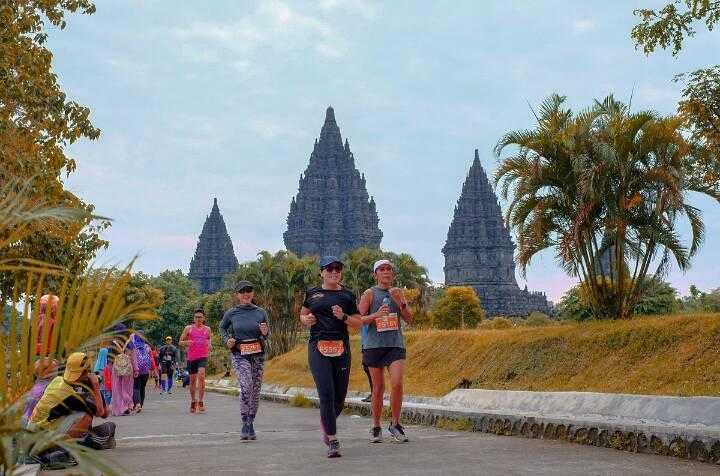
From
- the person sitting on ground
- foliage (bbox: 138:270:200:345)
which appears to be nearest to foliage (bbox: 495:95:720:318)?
the person sitting on ground

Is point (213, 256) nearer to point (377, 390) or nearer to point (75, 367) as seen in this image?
point (377, 390)

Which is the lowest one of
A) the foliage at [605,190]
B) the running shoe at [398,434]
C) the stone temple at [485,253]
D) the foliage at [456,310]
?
the running shoe at [398,434]

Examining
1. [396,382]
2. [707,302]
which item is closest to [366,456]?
[396,382]

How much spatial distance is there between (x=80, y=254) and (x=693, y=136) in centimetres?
1161

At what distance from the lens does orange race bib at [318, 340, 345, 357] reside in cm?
891

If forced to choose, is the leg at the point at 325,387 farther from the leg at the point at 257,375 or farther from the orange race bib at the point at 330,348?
the leg at the point at 257,375

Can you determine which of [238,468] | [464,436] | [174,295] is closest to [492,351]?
[464,436]

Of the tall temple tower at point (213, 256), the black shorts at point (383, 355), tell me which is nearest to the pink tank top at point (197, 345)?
the black shorts at point (383, 355)

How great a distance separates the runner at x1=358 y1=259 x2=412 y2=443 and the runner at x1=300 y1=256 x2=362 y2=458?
64 cm

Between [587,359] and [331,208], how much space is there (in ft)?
479

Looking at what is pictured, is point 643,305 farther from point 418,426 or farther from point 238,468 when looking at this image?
point 238,468

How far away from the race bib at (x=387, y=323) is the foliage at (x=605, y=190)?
840cm

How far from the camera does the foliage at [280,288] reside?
6147 centimetres

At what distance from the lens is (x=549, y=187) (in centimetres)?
1850
